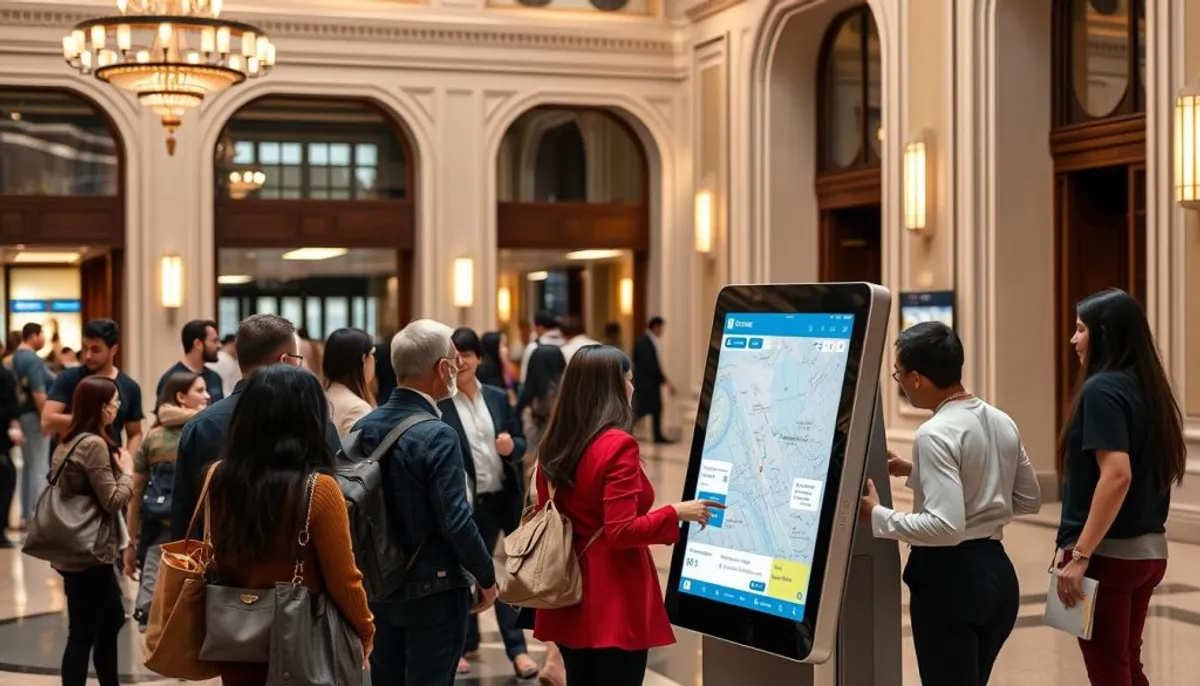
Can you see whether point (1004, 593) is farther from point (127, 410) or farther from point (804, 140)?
point (804, 140)

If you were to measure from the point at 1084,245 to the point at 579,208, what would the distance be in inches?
264

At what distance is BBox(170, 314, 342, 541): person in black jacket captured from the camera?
436 cm

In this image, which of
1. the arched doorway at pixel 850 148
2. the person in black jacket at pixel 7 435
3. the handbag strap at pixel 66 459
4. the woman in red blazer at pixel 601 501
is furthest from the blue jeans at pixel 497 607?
the arched doorway at pixel 850 148

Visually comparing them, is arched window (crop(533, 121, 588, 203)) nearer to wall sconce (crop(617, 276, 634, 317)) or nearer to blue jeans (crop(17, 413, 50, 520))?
wall sconce (crop(617, 276, 634, 317))

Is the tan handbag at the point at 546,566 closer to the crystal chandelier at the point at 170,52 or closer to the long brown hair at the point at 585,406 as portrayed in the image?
the long brown hair at the point at 585,406

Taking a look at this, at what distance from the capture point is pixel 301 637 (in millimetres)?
3359

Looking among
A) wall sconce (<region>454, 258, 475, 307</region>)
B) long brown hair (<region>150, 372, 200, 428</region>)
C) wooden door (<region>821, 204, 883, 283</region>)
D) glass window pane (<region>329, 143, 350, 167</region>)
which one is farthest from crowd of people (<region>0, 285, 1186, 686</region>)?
glass window pane (<region>329, 143, 350, 167</region>)

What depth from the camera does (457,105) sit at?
1616 centimetres

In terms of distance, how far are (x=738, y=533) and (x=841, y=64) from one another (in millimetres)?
11527

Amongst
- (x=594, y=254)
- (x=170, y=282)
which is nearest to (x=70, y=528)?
(x=170, y=282)

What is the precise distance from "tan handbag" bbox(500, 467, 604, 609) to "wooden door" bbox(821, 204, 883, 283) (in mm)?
11335

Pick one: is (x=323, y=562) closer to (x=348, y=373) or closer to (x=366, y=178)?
(x=348, y=373)

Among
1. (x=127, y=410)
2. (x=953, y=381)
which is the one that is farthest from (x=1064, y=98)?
(x=953, y=381)

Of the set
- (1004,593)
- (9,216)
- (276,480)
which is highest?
(9,216)
